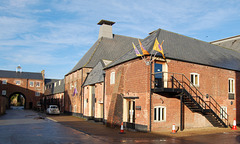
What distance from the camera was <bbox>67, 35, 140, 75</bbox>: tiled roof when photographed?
37.2 metres

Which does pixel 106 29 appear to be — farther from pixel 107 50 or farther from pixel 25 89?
pixel 25 89

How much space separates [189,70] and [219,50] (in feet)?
32.3

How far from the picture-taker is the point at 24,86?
7112 centimetres

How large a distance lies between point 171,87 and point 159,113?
2.43m

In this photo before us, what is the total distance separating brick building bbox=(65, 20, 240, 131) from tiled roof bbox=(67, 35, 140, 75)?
8.67 metres

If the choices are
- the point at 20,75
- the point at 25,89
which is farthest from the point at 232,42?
the point at 20,75

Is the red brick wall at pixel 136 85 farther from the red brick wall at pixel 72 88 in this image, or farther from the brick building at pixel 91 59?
the red brick wall at pixel 72 88

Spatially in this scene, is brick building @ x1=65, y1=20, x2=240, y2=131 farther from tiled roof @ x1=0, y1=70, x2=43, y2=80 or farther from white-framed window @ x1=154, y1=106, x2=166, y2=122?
tiled roof @ x1=0, y1=70, x2=43, y2=80

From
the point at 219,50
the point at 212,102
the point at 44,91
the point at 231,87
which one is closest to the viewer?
the point at 212,102

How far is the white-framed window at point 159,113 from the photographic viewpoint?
1833 cm

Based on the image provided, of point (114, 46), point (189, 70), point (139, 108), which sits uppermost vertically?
point (114, 46)

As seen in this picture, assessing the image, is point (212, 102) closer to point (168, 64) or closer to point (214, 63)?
point (214, 63)

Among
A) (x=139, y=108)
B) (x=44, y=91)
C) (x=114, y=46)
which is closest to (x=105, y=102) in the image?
(x=139, y=108)

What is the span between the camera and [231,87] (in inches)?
968
